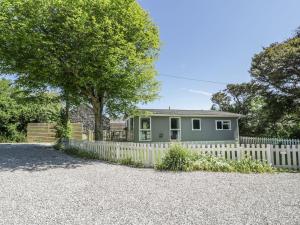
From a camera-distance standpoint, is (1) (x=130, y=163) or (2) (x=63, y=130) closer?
(1) (x=130, y=163)


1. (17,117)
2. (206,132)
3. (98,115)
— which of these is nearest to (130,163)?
(98,115)

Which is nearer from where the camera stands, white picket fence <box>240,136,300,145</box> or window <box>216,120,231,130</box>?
white picket fence <box>240,136,300,145</box>

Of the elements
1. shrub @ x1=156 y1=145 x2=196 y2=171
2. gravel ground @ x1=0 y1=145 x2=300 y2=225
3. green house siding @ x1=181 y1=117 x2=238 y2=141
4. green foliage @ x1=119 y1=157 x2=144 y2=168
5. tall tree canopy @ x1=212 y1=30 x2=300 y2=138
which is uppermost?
tall tree canopy @ x1=212 y1=30 x2=300 y2=138

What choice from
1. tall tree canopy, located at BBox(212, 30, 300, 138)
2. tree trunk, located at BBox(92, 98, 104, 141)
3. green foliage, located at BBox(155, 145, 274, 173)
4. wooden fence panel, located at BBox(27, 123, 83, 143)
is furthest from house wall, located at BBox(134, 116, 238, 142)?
green foliage, located at BBox(155, 145, 274, 173)

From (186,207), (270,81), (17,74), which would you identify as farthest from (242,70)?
(186,207)

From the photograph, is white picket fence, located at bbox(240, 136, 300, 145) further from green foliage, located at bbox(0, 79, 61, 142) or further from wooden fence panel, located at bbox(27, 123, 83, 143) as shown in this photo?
green foliage, located at bbox(0, 79, 61, 142)

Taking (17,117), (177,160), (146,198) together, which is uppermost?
(17,117)

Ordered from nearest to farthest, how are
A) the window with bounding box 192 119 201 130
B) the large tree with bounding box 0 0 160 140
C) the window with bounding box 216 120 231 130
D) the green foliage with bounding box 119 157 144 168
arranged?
the green foliage with bounding box 119 157 144 168 → the large tree with bounding box 0 0 160 140 → the window with bounding box 192 119 201 130 → the window with bounding box 216 120 231 130

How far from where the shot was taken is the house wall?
2264 centimetres

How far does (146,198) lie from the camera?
5926 millimetres

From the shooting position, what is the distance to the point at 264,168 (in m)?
9.30

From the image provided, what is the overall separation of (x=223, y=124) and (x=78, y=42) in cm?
1682

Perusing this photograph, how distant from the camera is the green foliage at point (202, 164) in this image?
30.7 ft

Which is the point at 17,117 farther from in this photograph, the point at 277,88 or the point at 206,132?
the point at 277,88
